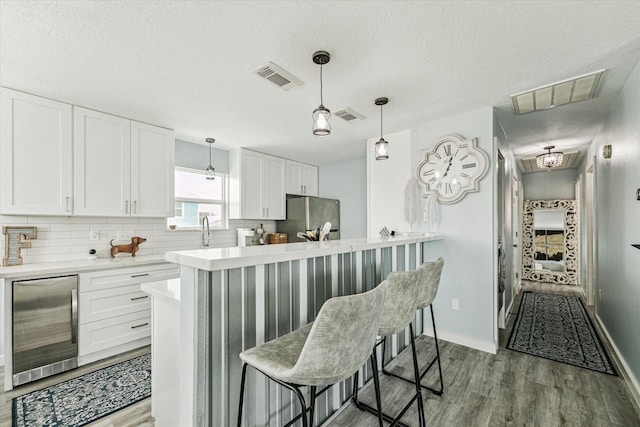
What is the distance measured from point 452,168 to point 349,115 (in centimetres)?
125

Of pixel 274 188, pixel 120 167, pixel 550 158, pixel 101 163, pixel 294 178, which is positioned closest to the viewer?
pixel 101 163

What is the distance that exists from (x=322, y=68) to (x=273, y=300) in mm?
1667

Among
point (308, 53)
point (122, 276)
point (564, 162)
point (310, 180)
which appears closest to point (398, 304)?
point (308, 53)

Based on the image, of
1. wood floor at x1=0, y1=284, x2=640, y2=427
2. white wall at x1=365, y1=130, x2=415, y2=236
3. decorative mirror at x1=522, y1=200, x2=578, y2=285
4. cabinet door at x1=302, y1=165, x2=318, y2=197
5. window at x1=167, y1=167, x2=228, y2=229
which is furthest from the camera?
decorative mirror at x1=522, y1=200, x2=578, y2=285

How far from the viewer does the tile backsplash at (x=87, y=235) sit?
8.91ft

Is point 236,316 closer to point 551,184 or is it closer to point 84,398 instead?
point 84,398

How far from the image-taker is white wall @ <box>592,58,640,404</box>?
207 cm

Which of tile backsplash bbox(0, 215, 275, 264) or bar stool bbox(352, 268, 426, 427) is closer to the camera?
bar stool bbox(352, 268, 426, 427)

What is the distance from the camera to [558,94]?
245cm

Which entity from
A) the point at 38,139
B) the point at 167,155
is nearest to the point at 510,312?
the point at 167,155

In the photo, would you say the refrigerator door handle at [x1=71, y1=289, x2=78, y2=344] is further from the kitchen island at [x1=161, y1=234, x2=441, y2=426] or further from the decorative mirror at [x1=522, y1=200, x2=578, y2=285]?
the decorative mirror at [x1=522, y1=200, x2=578, y2=285]

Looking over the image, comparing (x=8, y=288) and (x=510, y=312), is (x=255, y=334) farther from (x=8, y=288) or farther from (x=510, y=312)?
(x=510, y=312)

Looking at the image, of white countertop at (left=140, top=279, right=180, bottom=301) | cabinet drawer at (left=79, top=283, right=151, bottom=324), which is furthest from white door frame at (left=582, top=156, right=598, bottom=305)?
cabinet drawer at (left=79, top=283, right=151, bottom=324)

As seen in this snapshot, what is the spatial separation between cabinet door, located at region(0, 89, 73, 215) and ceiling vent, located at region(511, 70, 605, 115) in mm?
4178
